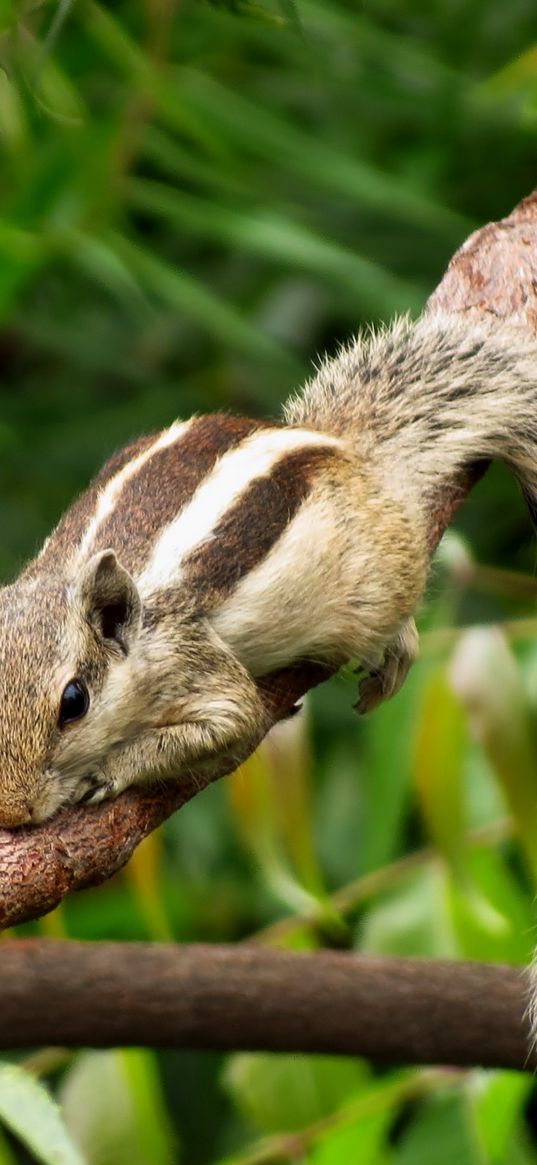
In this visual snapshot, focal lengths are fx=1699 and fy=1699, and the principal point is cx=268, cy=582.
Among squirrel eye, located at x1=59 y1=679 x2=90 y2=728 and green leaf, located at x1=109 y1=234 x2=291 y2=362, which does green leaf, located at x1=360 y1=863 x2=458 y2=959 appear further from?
green leaf, located at x1=109 y1=234 x2=291 y2=362

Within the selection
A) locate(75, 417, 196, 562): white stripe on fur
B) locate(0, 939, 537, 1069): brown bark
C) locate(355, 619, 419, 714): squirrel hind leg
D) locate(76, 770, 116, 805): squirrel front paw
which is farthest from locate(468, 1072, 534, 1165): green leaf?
locate(75, 417, 196, 562): white stripe on fur

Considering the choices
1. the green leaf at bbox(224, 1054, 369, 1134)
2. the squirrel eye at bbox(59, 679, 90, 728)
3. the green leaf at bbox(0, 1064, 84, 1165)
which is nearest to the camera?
the green leaf at bbox(0, 1064, 84, 1165)

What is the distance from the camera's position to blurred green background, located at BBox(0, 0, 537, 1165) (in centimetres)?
281

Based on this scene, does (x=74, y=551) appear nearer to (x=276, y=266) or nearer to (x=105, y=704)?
(x=105, y=704)

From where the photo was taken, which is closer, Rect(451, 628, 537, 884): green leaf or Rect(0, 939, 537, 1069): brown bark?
Rect(0, 939, 537, 1069): brown bark

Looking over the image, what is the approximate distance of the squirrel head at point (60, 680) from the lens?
7.18ft

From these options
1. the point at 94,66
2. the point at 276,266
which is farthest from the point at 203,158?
the point at 94,66

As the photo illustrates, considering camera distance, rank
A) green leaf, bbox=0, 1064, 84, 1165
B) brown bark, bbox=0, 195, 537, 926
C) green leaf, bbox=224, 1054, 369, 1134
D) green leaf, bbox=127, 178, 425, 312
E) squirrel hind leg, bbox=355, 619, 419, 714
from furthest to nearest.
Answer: green leaf, bbox=127, 178, 425, 312 < green leaf, bbox=224, 1054, 369, 1134 < squirrel hind leg, bbox=355, 619, 419, 714 < green leaf, bbox=0, 1064, 84, 1165 < brown bark, bbox=0, 195, 537, 926

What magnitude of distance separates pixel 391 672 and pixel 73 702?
57cm

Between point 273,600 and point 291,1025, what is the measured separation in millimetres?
626

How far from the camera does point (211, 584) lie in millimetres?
2406

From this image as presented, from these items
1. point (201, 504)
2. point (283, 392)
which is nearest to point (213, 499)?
point (201, 504)

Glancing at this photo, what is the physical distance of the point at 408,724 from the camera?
310 cm

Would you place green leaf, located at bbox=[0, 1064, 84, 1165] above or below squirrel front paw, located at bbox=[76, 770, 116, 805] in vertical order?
below
